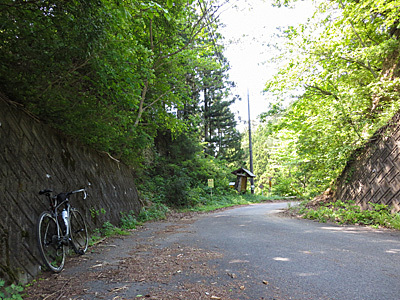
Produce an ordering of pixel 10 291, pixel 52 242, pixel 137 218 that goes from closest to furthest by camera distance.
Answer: pixel 10 291
pixel 52 242
pixel 137 218

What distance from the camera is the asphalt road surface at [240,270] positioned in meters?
A: 2.71

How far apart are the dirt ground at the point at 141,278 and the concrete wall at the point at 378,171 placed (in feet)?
18.6

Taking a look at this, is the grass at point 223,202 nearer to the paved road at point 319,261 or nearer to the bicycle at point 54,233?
the paved road at point 319,261

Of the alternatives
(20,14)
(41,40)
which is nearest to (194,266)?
(41,40)

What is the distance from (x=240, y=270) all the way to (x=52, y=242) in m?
2.77

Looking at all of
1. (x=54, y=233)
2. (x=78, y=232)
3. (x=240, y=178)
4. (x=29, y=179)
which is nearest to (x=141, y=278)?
(x=54, y=233)

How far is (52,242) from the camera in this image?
367 centimetres

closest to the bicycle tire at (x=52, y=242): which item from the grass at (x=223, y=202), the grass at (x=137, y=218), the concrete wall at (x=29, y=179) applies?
the concrete wall at (x=29, y=179)

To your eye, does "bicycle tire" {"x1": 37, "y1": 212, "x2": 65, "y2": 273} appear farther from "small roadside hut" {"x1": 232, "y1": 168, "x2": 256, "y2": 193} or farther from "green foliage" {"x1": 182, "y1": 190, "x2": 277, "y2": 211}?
"small roadside hut" {"x1": 232, "y1": 168, "x2": 256, "y2": 193}

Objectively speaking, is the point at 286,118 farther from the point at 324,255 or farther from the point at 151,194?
the point at 324,255

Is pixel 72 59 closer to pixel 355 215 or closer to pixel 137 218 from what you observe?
pixel 137 218

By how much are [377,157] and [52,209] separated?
8788 mm

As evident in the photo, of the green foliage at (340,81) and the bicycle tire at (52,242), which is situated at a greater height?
the green foliage at (340,81)

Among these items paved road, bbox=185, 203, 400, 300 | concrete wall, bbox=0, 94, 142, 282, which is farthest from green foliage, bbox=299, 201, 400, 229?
concrete wall, bbox=0, 94, 142, 282
